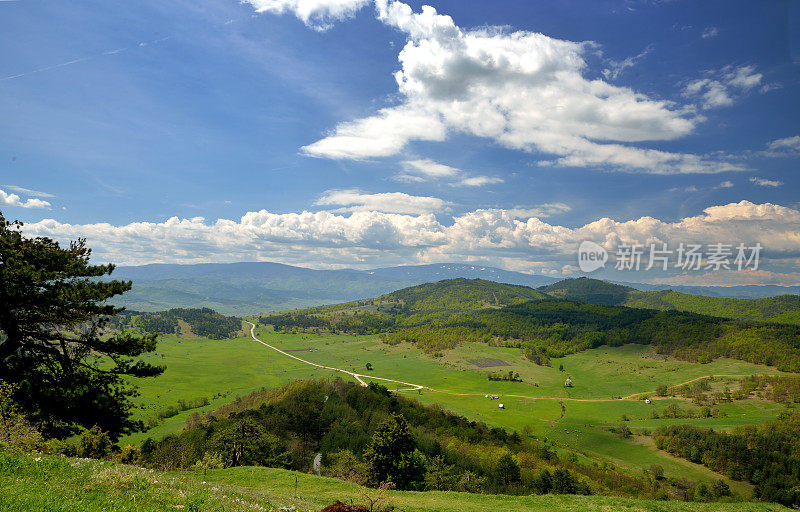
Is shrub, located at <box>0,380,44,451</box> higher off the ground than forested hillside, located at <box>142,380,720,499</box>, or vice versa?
shrub, located at <box>0,380,44,451</box>

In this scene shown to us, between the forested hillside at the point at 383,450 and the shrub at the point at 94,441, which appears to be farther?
the forested hillside at the point at 383,450

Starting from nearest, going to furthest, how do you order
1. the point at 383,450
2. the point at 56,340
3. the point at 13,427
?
the point at 13,427, the point at 56,340, the point at 383,450

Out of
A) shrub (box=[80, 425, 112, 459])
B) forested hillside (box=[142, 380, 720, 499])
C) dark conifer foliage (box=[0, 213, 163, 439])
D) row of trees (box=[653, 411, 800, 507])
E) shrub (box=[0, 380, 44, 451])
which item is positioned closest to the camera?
shrub (box=[0, 380, 44, 451])

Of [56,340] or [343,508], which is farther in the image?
[56,340]

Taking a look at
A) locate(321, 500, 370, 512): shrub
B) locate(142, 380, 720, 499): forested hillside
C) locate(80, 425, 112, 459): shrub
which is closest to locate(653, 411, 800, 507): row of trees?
locate(142, 380, 720, 499): forested hillside

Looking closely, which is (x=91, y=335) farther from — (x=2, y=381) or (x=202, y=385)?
(x=202, y=385)

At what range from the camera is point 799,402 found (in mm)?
164625

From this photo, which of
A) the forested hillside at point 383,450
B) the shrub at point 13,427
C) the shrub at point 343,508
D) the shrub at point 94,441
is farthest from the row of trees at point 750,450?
the shrub at point 13,427

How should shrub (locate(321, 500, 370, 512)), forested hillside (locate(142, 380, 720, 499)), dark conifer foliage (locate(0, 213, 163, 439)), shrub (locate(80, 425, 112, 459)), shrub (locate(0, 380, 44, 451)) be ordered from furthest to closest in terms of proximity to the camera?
forested hillside (locate(142, 380, 720, 499)) < shrub (locate(80, 425, 112, 459)) < dark conifer foliage (locate(0, 213, 163, 439)) < shrub (locate(0, 380, 44, 451)) < shrub (locate(321, 500, 370, 512))

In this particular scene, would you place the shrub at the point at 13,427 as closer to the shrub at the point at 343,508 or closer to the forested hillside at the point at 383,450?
the forested hillside at the point at 383,450

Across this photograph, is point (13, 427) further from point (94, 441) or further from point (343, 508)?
point (343, 508)

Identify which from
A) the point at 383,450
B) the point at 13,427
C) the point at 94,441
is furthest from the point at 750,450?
the point at 13,427

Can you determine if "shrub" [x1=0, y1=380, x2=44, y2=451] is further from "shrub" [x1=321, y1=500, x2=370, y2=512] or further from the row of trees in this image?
the row of trees

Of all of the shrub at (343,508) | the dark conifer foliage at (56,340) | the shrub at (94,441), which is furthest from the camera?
the shrub at (94,441)
